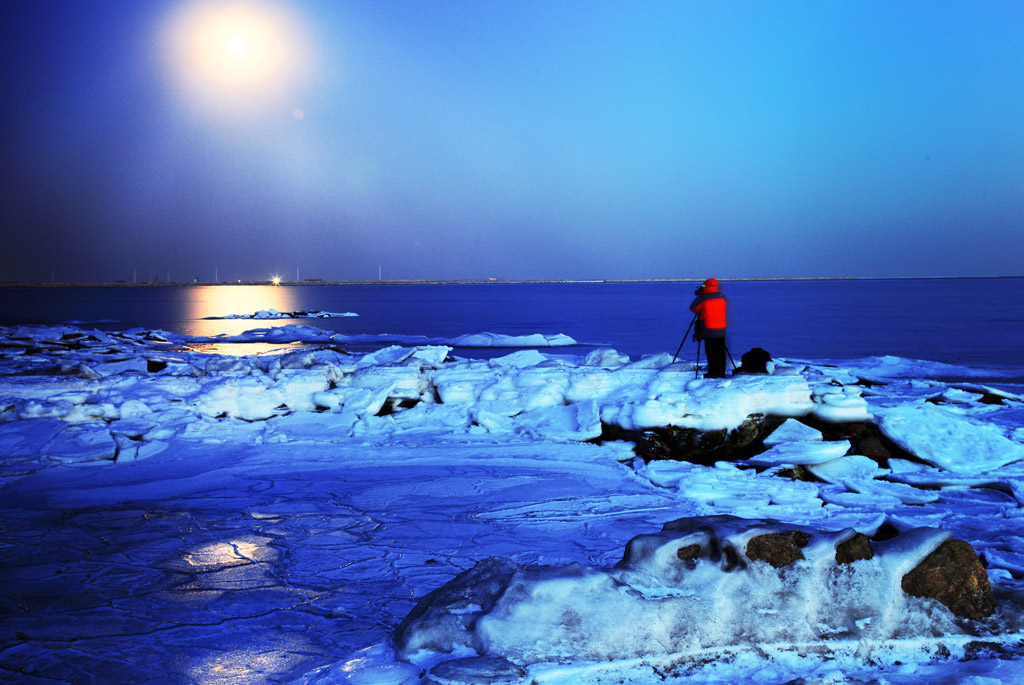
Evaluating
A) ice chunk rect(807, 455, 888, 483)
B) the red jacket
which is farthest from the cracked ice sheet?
the red jacket

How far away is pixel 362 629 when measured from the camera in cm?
356

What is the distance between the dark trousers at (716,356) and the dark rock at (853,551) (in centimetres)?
560

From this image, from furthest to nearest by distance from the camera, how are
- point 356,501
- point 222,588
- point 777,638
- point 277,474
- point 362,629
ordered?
point 277,474
point 356,501
point 222,588
point 362,629
point 777,638

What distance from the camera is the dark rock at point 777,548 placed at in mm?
3420

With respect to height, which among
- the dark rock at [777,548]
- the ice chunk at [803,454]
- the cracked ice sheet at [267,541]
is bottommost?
the cracked ice sheet at [267,541]

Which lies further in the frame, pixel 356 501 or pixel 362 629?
pixel 356 501

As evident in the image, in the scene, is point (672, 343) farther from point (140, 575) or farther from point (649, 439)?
Result: point (140, 575)

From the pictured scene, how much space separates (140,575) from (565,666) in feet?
8.79

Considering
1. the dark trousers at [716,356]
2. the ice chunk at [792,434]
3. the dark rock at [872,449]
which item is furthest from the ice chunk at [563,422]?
the dark rock at [872,449]

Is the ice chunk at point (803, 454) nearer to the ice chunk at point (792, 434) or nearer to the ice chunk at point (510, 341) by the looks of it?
the ice chunk at point (792, 434)

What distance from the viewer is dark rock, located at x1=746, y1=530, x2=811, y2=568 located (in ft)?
11.2

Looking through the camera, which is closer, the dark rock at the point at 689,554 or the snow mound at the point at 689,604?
the snow mound at the point at 689,604

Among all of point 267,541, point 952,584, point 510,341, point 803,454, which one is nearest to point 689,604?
point 952,584

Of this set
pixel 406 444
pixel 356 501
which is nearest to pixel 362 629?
pixel 356 501
